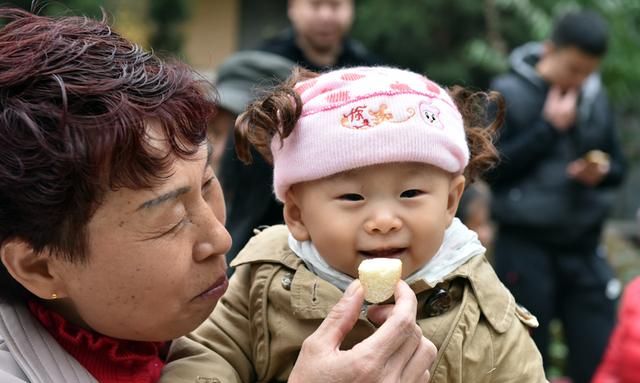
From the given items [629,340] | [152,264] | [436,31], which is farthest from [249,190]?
[436,31]

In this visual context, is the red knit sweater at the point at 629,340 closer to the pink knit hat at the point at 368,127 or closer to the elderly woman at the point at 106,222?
the pink knit hat at the point at 368,127

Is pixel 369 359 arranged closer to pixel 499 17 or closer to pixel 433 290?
pixel 433 290

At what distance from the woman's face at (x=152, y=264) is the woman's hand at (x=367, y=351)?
245mm

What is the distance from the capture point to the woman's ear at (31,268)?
164 centimetres

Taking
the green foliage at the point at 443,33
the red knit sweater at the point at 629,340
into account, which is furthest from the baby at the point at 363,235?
the green foliage at the point at 443,33

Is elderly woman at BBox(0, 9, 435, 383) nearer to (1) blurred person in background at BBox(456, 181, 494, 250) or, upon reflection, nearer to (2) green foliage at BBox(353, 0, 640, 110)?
(1) blurred person in background at BBox(456, 181, 494, 250)

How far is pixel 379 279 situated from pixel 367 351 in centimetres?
13

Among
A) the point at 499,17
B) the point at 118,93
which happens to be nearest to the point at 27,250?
the point at 118,93

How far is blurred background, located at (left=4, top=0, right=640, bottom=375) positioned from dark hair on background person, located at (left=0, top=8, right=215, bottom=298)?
4.59 m

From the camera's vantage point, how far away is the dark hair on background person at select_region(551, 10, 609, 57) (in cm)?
495

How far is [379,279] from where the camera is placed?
1660mm

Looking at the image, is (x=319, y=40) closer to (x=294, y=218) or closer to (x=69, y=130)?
(x=294, y=218)

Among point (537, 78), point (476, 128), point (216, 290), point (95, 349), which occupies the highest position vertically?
point (476, 128)

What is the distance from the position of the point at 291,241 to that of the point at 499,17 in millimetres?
8469
